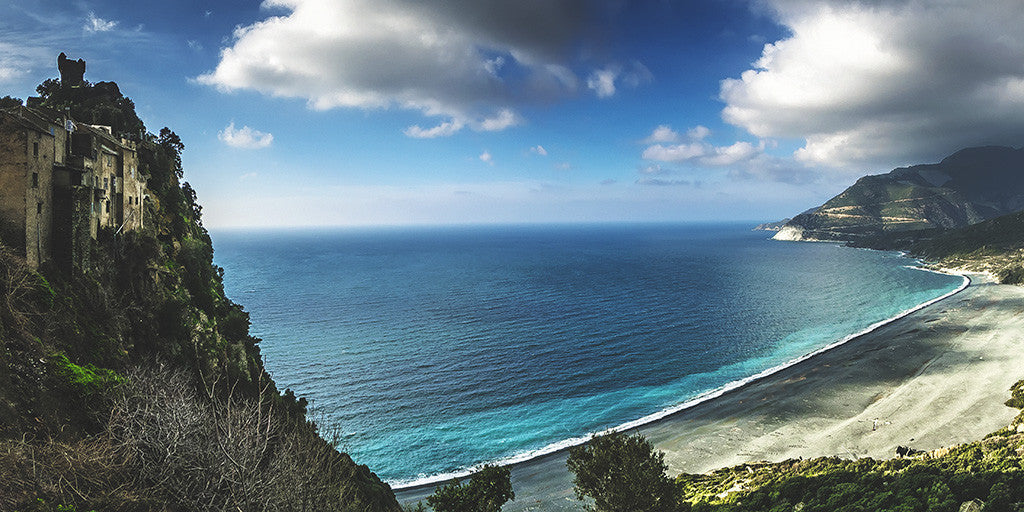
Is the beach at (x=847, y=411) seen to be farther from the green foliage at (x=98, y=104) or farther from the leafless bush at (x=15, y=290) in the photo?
the green foliage at (x=98, y=104)

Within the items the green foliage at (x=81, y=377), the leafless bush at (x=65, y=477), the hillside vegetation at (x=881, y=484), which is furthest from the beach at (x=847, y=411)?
the leafless bush at (x=65, y=477)

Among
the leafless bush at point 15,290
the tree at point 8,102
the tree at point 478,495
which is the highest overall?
the tree at point 8,102

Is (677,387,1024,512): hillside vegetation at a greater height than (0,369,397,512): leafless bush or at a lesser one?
lesser

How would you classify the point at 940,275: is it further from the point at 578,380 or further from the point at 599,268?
the point at 578,380

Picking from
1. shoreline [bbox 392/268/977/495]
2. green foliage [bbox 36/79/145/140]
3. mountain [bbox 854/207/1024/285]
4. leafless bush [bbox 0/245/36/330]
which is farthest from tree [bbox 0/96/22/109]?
mountain [bbox 854/207/1024/285]

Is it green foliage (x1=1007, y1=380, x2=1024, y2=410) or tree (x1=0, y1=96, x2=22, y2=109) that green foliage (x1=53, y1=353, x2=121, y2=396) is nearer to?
tree (x1=0, y1=96, x2=22, y2=109)

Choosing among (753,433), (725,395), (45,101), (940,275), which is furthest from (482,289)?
(940,275)

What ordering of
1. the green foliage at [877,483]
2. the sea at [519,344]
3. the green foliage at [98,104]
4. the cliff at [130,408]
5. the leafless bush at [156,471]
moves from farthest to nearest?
the sea at [519,344] < the green foliage at [98,104] < the green foliage at [877,483] < the cliff at [130,408] < the leafless bush at [156,471]
